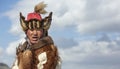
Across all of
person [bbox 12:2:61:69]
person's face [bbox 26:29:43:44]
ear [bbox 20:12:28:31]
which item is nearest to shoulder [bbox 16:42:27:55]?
person [bbox 12:2:61:69]

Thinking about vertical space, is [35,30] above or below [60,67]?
above

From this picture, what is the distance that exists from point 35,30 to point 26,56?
50 centimetres

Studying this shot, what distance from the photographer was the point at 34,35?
6.83 m

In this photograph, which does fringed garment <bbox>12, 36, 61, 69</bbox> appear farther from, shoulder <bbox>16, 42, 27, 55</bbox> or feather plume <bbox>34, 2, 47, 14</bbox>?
feather plume <bbox>34, 2, 47, 14</bbox>

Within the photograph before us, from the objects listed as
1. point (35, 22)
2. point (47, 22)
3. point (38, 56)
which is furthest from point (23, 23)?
point (38, 56)

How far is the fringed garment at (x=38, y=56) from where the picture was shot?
6641 millimetres

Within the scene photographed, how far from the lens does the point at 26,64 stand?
663 cm

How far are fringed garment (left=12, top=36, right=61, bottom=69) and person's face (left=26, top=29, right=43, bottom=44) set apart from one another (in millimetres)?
78

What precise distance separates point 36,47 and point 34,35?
0.22m

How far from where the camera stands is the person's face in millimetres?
6805

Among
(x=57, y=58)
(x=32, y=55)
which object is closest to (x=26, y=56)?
(x=32, y=55)

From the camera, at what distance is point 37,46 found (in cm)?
675

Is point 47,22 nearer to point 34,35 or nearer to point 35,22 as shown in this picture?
point 35,22

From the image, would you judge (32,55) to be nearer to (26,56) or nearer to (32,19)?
(26,56)
